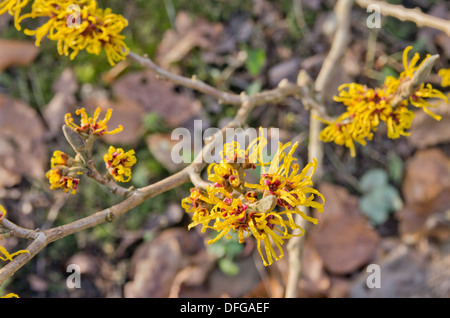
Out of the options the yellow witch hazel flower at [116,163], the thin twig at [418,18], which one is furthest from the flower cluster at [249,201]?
the thin twig at [418,18]

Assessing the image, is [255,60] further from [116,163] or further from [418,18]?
[116,163]

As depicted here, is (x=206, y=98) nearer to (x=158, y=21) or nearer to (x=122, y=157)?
(x=158, y=21)

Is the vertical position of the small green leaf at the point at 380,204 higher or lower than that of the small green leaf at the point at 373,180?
lower

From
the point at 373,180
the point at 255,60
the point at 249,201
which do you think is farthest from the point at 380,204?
the point at 249,201

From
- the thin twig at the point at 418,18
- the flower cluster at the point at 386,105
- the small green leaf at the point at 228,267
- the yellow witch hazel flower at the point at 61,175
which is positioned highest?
the thin twig at the point at 418,18

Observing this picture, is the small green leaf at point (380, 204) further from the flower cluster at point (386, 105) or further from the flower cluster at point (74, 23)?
the flower cluster at point (74, 23)

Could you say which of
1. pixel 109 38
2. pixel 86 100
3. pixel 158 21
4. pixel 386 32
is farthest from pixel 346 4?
pixel 86 100
